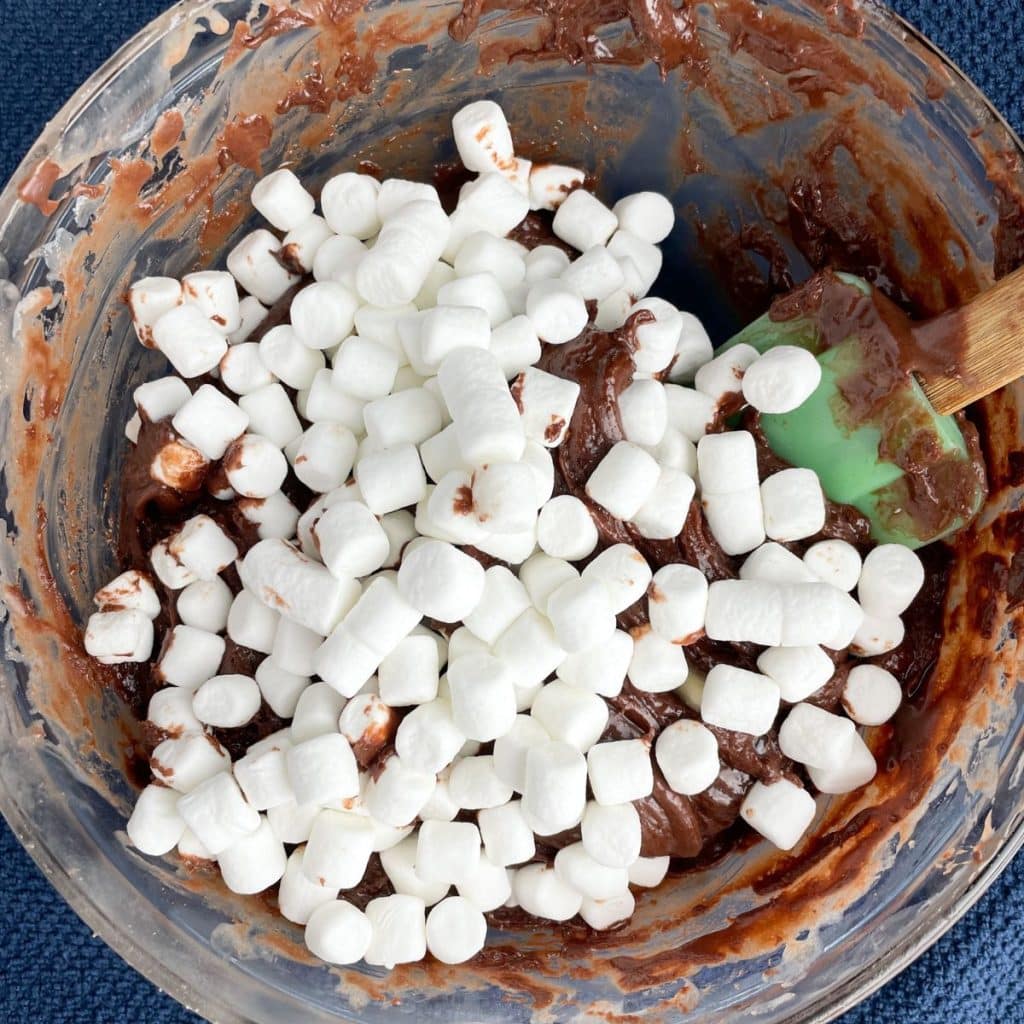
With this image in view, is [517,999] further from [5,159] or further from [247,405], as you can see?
[5,159]

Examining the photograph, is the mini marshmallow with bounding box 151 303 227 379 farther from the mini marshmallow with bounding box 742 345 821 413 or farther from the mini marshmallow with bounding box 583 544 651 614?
the mini marshmallow with bounding box 742 345 821 413

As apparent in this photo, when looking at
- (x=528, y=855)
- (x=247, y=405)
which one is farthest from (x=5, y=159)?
(x=528, y=855)

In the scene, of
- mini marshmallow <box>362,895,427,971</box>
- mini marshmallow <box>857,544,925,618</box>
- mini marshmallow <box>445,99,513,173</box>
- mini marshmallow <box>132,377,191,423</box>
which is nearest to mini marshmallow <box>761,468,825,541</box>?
mini marshmallow <box>857,544,925,618</box>

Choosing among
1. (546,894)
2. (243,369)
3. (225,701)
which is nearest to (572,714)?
(546,894)

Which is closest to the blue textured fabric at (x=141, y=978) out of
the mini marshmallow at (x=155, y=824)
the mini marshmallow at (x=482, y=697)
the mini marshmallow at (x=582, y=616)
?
the mini marshmallow at (x=155, y=824)

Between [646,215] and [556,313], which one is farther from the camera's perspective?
[646,215]

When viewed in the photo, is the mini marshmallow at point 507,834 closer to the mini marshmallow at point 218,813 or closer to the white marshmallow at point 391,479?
the mini marshmallow at point 218,813

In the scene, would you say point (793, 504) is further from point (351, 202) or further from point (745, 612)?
point (351, 202)
